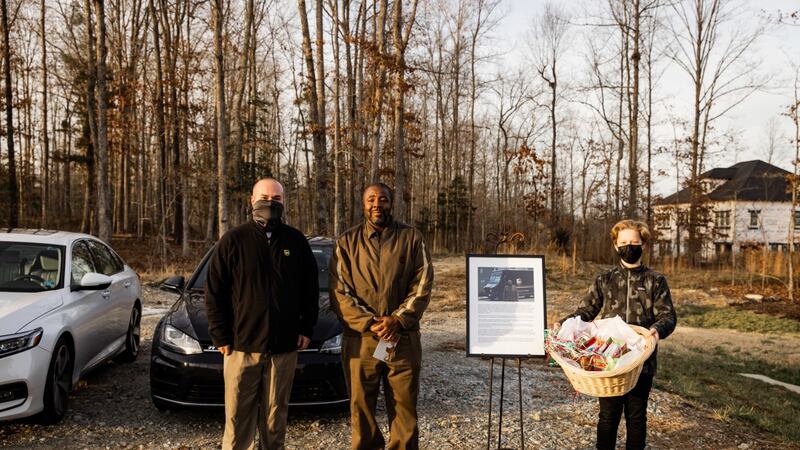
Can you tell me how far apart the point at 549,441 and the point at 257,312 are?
280 cm

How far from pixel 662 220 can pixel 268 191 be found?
28428 millimetres

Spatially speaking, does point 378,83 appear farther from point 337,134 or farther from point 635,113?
point 635,113

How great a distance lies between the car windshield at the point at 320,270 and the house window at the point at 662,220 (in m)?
25.6

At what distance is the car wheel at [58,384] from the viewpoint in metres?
4.61

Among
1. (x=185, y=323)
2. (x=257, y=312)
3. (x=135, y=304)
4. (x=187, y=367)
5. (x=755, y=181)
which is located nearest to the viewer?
(x=257, y=312)

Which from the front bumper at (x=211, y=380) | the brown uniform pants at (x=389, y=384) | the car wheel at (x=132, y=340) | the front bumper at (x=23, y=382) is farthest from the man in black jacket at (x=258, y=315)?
the car wheel at (x=132, y=340)

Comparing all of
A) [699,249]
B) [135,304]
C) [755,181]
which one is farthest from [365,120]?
[755,181]

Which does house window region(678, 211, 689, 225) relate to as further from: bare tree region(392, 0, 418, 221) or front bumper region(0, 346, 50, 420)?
front bumper region(0, 346, 50, 420)

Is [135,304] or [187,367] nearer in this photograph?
[187,367]

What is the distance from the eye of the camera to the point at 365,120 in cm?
2702

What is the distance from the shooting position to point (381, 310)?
11.9 feet

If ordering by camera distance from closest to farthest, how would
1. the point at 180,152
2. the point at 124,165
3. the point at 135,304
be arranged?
the point at 135,304 < the point at 180,152 < the point at 124,165

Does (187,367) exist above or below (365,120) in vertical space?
below

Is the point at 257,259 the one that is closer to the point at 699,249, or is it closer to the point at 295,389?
the point at 295,389
